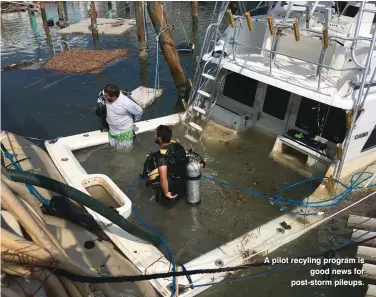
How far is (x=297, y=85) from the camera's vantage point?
19.5 feet

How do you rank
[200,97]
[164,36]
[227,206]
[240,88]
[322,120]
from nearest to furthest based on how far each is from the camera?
[227,206] → [322,120] → [240,88] → [200,97] → [164,36]

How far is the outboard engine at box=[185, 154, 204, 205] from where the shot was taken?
4.96m

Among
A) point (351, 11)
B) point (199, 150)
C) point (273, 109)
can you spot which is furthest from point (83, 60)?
point (351, 11)

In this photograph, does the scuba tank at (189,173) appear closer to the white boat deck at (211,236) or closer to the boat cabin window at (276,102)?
the white boat deck at (211,236)

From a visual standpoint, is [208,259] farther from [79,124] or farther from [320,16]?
[79,124]

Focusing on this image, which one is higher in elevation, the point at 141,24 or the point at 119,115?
the point at 119,115

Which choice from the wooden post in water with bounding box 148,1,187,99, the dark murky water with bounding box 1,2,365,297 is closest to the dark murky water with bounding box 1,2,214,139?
the dark murky water with bounding box 1,2,365,297

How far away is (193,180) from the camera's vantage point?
5109 mm

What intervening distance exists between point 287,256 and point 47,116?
863cm

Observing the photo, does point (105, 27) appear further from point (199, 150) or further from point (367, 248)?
point (367, 248)

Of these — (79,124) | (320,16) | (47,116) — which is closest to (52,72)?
(47,116)

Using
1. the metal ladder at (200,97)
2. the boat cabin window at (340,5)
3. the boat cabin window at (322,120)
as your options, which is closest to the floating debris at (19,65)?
the metal ladder at (200,97)

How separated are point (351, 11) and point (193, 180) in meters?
5.55

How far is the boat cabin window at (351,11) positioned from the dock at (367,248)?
188 inches
